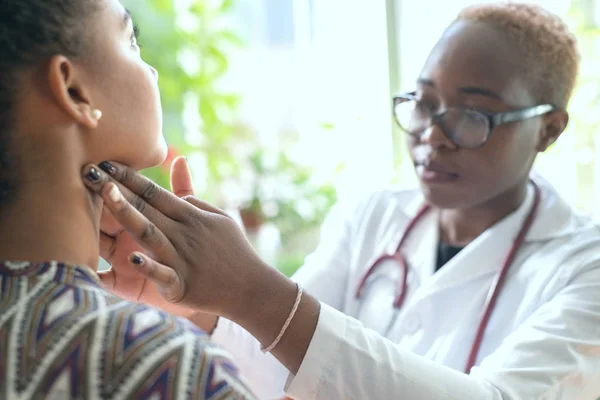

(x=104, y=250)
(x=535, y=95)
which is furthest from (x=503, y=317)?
(x=104, y=250)

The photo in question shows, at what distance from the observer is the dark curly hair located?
0.72 m

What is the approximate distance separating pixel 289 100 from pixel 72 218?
174cm

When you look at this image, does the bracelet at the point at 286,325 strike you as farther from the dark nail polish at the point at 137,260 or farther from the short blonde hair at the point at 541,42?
the short blonde hair at the point at 541,42

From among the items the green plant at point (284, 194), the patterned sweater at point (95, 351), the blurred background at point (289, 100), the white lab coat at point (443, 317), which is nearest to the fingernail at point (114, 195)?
the patterned sweater at point (95, 351)

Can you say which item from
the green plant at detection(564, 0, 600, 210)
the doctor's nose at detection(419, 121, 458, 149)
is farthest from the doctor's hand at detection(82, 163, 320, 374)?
the green plant at detection(564, 0, 600, 210)

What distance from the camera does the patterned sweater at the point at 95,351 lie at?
2.15 feet

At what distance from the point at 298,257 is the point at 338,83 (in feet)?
2.10

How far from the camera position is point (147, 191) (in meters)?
0.86

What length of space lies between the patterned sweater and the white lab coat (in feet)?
1.16

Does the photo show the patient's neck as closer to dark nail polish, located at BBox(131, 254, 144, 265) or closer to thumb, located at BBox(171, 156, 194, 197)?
dark nail polish, located at BBox(131, 254, 144, 265)

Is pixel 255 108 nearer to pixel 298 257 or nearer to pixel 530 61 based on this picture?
pixel 298 257

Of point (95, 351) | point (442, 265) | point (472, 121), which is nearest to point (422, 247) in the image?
point (442, 265)

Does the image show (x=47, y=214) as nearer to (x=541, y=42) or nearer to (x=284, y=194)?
(x=541, y=42)

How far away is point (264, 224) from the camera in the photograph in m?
2.27
